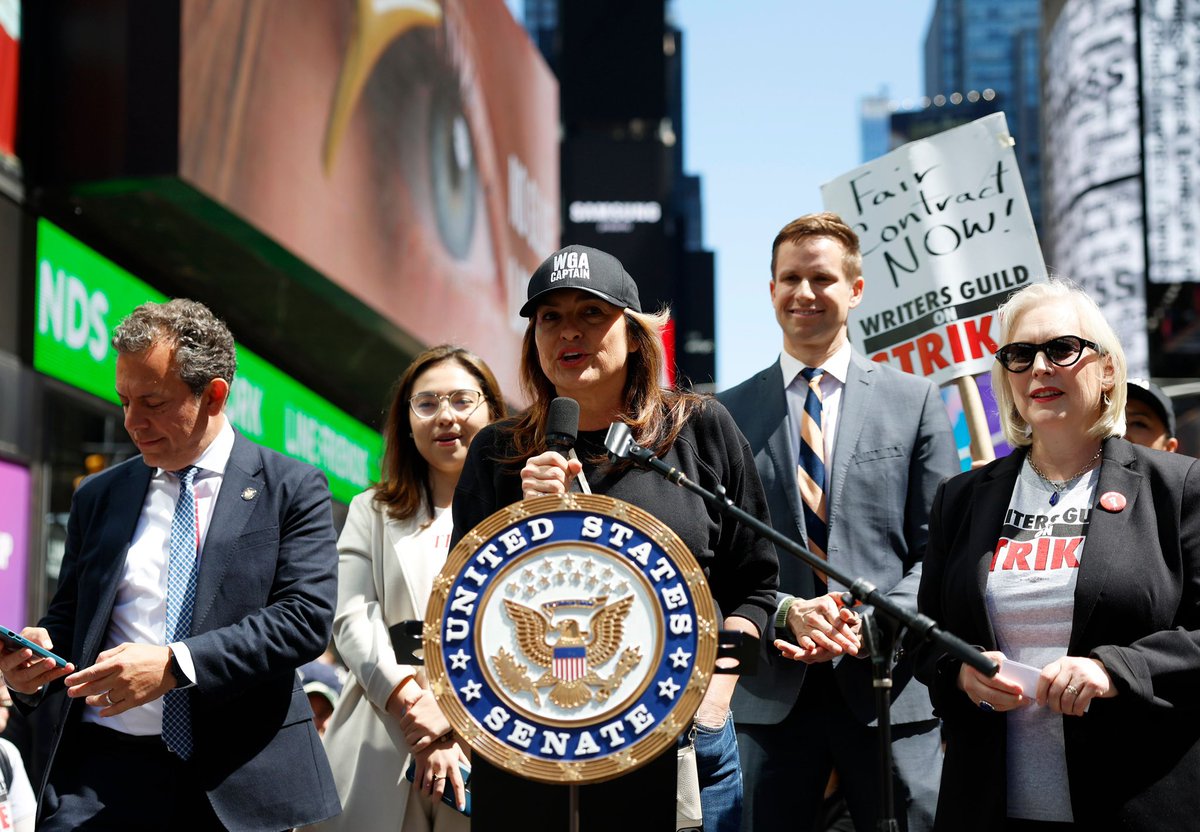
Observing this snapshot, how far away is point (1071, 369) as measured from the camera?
402 centimetres

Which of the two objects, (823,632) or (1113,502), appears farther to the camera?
(823,632)

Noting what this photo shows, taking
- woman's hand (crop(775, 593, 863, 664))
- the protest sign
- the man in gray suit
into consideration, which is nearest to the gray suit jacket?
the man in gray suit

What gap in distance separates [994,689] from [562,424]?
4.04 feet

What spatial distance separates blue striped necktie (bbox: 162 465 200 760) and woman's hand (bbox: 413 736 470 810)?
1099 millimetres

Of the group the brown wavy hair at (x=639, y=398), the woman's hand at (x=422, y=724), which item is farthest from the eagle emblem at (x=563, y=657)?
the woman's hand at (x=422, y=724)

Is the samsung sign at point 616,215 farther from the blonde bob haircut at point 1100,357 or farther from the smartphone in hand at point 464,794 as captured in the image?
the blonde bob haircut at point 1100,357

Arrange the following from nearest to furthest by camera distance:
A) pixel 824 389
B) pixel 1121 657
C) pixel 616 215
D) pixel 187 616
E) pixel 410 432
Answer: pixel 1121 657, pixel 187 616, pixel 824 389, pixel 410 432, pixel 616 215

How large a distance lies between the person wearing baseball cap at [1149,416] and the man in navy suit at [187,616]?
3.54m

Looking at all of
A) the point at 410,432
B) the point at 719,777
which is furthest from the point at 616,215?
the point at 719,777

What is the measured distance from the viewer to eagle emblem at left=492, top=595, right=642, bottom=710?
3.28 metres

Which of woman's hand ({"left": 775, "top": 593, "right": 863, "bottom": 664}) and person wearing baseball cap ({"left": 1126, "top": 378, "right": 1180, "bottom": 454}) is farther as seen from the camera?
person wearing baseball cap ({"left": 1126, "top": 378, "right": 1180, "bottom": 454})

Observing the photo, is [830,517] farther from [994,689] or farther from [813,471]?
[994,689]

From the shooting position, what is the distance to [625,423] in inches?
154

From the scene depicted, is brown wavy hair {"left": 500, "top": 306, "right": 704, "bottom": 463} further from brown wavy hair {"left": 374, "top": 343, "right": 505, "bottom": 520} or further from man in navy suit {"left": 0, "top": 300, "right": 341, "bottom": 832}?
brown wavy hair {"left": 374, "top": 343, "right": 505, "bottom": 520}
